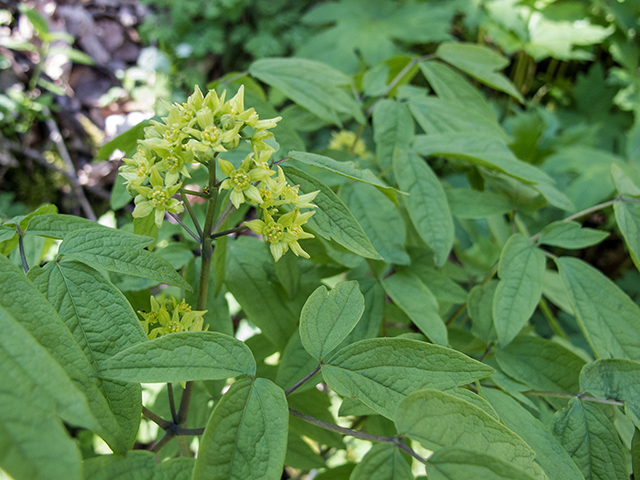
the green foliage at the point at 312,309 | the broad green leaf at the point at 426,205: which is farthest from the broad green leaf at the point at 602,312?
the broad green leaf at the point at 426,205

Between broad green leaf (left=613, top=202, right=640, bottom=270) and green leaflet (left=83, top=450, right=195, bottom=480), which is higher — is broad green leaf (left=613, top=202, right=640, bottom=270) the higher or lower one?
the lower one

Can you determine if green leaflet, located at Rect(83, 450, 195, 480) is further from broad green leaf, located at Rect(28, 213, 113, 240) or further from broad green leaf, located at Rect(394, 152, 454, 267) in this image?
broad green leaf, located at Rect(394, 152, 454, 267)

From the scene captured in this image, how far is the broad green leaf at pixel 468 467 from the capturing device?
396 millimetres

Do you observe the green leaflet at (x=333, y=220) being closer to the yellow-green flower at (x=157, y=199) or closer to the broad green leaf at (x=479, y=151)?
the yellow-green flower at (x=157, y=199)

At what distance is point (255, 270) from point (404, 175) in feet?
1.15

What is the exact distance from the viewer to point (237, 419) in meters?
0.47

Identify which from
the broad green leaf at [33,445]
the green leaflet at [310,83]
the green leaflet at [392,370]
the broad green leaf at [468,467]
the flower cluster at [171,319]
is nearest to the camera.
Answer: the broad green leaf at [33,445]

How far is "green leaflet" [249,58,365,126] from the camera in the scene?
0.85m

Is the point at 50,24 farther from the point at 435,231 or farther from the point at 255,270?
the point at 435,231

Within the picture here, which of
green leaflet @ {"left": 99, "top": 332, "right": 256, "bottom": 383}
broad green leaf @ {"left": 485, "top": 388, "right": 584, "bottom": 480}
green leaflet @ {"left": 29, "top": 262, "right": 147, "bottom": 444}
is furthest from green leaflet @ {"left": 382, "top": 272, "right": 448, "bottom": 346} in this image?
green leaflet @ {"left": 29, "top": 262, "right": 147, "bottom": 444}

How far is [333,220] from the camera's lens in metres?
0.59

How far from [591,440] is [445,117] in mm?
689

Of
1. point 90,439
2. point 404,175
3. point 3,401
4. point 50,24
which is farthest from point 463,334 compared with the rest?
point 50,24

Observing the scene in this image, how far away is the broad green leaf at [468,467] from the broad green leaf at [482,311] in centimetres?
38
